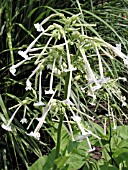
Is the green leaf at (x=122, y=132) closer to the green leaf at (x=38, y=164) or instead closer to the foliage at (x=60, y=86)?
the foliage at (x=60, y=86)

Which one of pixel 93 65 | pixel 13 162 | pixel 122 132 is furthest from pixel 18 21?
pixel 122 132

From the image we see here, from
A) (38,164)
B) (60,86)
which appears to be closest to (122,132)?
(38,164)

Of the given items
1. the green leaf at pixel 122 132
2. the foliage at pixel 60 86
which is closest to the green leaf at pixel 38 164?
the foliage at pixel 60 86

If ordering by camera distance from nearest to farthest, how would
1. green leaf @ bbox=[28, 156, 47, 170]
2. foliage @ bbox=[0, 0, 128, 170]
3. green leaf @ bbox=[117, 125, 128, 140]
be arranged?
foliage @ bbox=[0, 0, 128, 170] → green leaf @ bbox=[28, 156, 47, 170] → green leaf @ bbox=[117, 125, 128, 140]

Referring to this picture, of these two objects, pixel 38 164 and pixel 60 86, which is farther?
pixel 38 164

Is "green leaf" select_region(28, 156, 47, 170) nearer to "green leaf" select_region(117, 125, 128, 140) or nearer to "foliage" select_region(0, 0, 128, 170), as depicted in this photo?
"foliage" select_region(0, 0, 128, 170)

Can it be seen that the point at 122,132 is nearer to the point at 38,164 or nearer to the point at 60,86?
the point at 38,164

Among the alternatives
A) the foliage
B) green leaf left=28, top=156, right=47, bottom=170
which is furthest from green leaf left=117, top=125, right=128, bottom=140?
green leaf left=28, top=156, right=47, bottom=170

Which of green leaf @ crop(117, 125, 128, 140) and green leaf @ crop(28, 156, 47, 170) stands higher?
green leaf @ crop(28, 156, 47, 170)

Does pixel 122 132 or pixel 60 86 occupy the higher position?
pixel 60 86

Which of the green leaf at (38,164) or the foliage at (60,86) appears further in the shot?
the green leaf at (38,164)

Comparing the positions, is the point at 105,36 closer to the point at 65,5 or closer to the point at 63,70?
the point at 65,5

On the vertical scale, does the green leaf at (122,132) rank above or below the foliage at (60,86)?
below

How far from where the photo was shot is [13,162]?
2.35 meters
